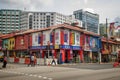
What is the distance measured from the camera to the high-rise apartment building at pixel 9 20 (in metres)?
185

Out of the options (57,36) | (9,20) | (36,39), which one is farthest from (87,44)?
(9,20)

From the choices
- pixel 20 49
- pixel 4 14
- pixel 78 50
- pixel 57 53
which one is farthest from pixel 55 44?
pixel 4 14

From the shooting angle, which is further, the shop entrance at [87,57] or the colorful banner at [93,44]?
the colorful banner at [93,44]

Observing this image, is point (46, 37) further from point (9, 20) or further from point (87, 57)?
point (9, 20)

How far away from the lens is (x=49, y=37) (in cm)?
4966

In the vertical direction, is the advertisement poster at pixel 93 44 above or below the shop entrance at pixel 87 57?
above

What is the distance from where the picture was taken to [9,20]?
188250 mm

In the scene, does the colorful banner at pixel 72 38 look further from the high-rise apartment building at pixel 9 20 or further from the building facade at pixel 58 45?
the high-rise apartment building at pixel 9 20

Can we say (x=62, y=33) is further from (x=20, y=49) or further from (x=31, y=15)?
(x=31, y=15)

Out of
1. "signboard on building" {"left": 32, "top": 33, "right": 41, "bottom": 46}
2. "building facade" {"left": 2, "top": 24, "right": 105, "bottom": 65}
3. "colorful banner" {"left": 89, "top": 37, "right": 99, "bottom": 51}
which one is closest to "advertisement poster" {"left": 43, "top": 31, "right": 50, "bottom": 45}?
"building facade" {"left": 2, "top": 24, "right": 105, "bottom": 65}

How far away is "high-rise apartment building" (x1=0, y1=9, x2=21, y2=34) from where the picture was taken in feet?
607

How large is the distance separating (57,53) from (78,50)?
6.05 meters

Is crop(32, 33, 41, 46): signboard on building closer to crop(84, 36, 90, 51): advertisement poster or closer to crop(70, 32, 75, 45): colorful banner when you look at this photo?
crop(70, 32, 75, 45): colorful banner

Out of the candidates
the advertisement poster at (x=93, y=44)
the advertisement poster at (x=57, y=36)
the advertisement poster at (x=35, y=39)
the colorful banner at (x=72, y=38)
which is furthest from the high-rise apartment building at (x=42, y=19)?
the advertisement poster at (x=57, y=36)
